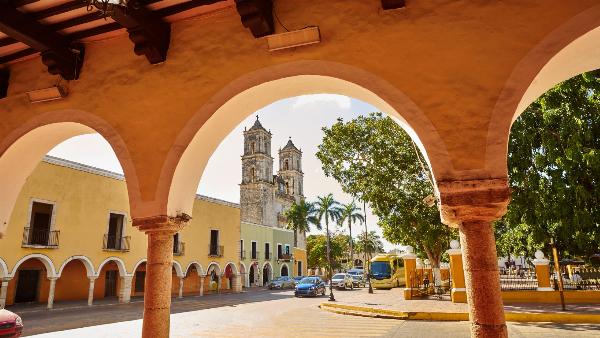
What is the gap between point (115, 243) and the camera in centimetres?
1994

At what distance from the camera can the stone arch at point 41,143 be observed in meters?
4.09

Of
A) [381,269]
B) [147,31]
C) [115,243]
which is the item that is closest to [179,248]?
[115,243]

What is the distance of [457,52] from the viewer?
316 centimetres

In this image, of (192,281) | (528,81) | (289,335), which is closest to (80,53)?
(528,81)

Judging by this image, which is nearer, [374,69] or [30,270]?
[374,69]

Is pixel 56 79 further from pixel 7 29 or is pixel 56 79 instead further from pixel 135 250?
pixel 135 250

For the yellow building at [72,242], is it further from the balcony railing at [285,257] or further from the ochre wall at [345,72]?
the balcony railing at [285,257]

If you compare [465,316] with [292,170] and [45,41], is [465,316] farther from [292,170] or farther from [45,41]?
[292,170]

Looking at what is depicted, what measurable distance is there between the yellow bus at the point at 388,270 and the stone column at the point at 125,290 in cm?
1464

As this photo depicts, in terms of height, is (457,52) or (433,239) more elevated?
(457,52)

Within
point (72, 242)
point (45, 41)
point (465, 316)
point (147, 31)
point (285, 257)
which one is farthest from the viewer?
point (285, 257)

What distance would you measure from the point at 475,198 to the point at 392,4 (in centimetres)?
182

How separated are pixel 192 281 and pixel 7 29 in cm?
2496

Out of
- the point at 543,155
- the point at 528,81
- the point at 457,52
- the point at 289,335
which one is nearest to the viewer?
the point at 528,81
